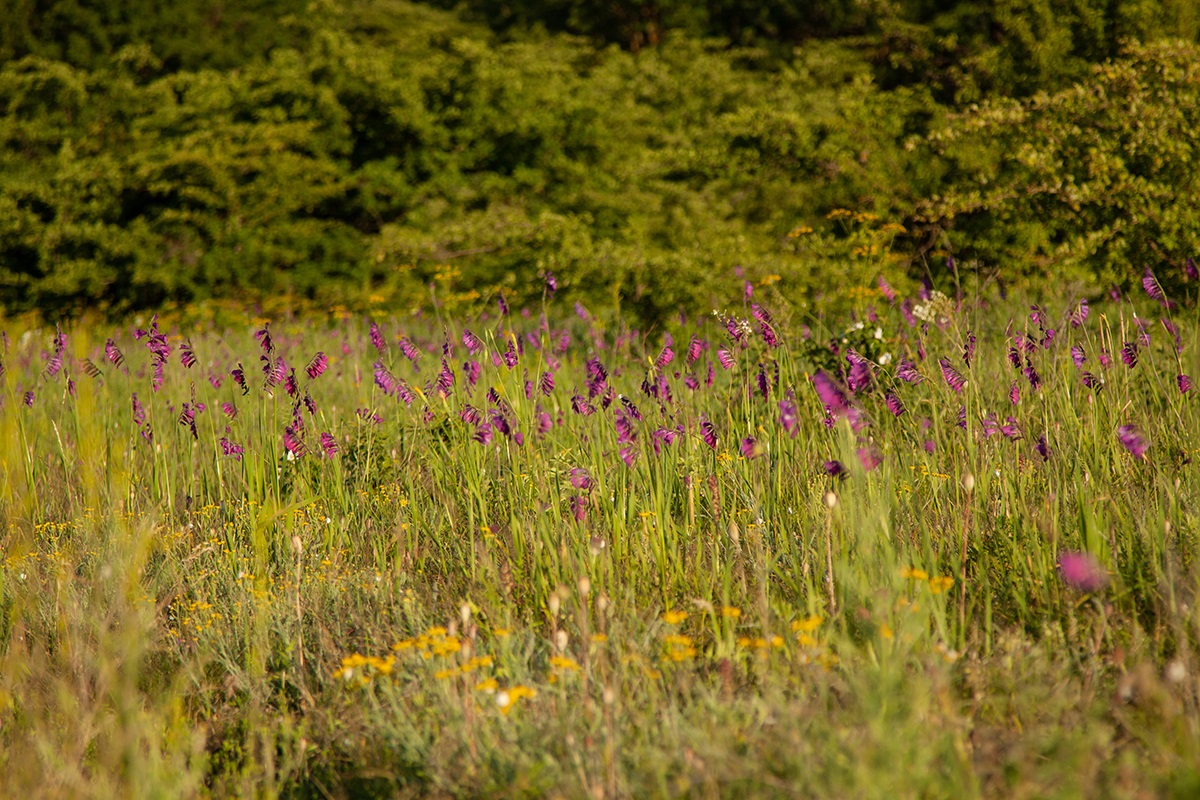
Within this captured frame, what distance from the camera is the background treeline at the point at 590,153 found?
5652mm

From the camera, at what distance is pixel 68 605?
2.40 m

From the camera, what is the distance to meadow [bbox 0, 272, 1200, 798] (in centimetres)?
162

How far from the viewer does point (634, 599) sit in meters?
2.22

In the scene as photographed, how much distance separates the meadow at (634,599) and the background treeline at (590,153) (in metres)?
2.32

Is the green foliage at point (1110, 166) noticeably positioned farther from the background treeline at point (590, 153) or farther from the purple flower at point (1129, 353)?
the purple flower at point (1129, 353)

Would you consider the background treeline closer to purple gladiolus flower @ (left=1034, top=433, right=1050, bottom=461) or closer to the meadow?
the meadow

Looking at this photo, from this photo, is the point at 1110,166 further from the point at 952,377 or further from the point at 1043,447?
the point at 1043,447

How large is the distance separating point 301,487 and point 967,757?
7.11 feet

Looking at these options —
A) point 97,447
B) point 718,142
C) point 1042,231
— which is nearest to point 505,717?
point 97,447

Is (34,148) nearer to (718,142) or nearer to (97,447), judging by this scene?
(718,142)

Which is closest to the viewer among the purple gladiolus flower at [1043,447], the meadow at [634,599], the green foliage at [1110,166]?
the meadow at [634,599]

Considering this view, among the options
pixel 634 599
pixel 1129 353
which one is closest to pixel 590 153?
pixel 1129 353

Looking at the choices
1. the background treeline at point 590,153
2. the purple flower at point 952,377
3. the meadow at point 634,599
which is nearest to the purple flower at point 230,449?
the meadow at point 634,599

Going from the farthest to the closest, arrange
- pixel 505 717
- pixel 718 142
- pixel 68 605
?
pixel 718 142, pixel 68 605, pixel 505 717
